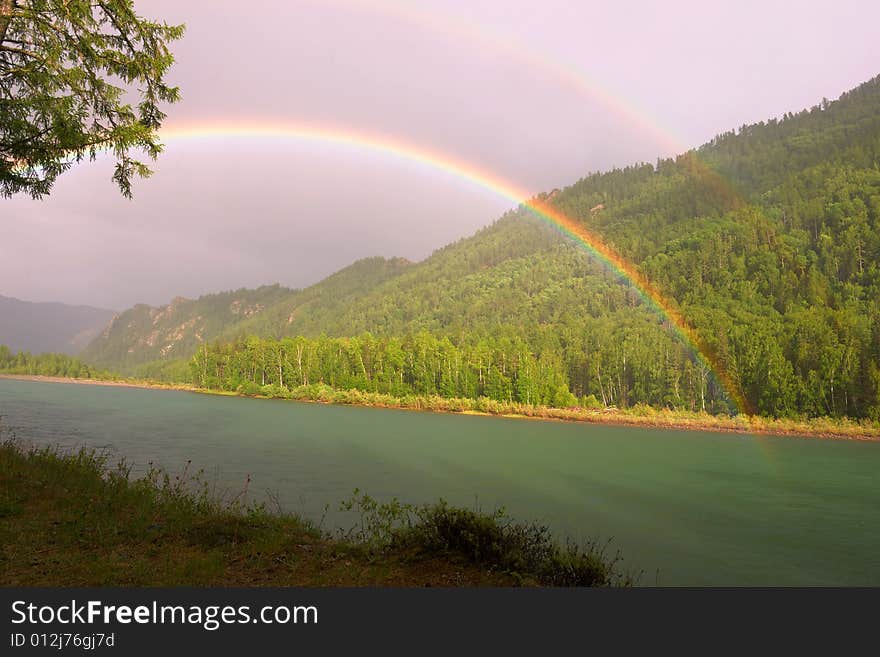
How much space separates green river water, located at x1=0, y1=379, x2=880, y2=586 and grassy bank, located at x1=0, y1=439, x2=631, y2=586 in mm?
5729

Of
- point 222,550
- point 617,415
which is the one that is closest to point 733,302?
point 617,415

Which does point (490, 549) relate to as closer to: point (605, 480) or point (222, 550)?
point (222, 550)

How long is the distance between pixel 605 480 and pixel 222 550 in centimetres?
2501

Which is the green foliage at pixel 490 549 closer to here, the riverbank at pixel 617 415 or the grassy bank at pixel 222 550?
the grassy bank at pixel 222 550

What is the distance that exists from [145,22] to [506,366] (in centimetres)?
8781

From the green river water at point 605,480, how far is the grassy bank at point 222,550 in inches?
226

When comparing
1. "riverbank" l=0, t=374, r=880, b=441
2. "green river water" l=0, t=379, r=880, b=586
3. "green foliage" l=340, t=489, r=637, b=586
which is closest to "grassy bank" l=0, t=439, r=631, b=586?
"green foliage" l=340, t=489, r=637, b=586

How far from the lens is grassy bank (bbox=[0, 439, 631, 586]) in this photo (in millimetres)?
5953

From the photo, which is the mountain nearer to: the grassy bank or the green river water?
the green river water

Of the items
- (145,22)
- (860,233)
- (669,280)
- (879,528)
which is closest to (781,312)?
(860,233)

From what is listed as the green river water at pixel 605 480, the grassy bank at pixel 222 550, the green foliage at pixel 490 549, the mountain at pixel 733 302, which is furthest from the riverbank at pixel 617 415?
the grassy bank at pixel 222 550

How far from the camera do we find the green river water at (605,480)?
590 inches

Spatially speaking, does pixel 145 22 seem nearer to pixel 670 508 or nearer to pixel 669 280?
pixel 670 508

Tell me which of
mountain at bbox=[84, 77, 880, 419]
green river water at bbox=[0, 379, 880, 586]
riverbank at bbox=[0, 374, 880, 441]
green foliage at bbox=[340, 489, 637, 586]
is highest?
mountain at bbox=[84, 77, 880, 419]
